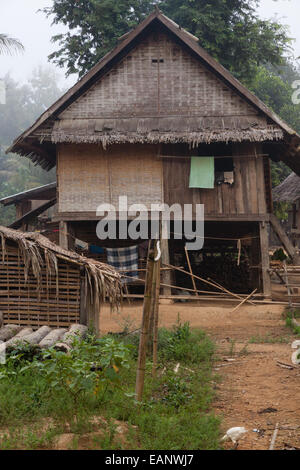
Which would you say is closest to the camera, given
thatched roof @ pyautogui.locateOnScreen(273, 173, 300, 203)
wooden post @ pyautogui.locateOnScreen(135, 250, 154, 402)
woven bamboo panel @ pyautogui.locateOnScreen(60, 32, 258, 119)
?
wooden post @ pyautogui.locateOnScreen(135, 250, 154, 402)

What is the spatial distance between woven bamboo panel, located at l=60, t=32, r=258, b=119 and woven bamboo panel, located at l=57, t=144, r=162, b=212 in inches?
37.5

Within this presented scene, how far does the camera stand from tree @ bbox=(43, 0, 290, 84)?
17391mm

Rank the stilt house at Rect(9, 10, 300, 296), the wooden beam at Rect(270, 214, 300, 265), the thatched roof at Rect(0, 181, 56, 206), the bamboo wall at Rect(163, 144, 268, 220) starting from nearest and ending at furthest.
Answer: the stilt house at Rect(9, 10, 300, 296) < the bamboo wall at Rect(163, 144, 268, 220) < the wooden beam at Rect(270, 214, 300, 265) < the thatched roof at Rect(0, 181, 56, 206)

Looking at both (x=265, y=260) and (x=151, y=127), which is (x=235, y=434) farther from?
(x=151, y=127)

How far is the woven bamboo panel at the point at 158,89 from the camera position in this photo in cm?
1241

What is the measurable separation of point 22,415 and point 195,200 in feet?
29.5

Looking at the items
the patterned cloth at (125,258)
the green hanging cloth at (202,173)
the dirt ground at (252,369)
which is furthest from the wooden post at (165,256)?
the green hanging cloth at (202,173)

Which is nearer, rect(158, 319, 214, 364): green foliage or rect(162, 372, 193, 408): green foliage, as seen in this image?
rect(162, 372, 193, 408): green foliage

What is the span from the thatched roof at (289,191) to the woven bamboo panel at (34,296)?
10894mm

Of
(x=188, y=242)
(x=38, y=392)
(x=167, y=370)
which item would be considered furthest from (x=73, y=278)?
(x=188, y=242)

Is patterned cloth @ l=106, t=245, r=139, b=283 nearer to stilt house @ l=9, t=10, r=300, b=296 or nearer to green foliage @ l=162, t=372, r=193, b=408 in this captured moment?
stilt house @ l=9, t=10, r=300, b=296

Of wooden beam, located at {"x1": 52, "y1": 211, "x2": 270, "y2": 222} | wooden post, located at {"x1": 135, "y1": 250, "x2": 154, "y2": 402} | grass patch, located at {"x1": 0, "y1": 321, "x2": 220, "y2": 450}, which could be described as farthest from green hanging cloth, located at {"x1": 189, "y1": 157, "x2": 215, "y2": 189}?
wooden post, located at {"x1": 135, "y1": 250, "x2": 154, "y2": 402}

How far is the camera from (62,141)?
11.8 metres
